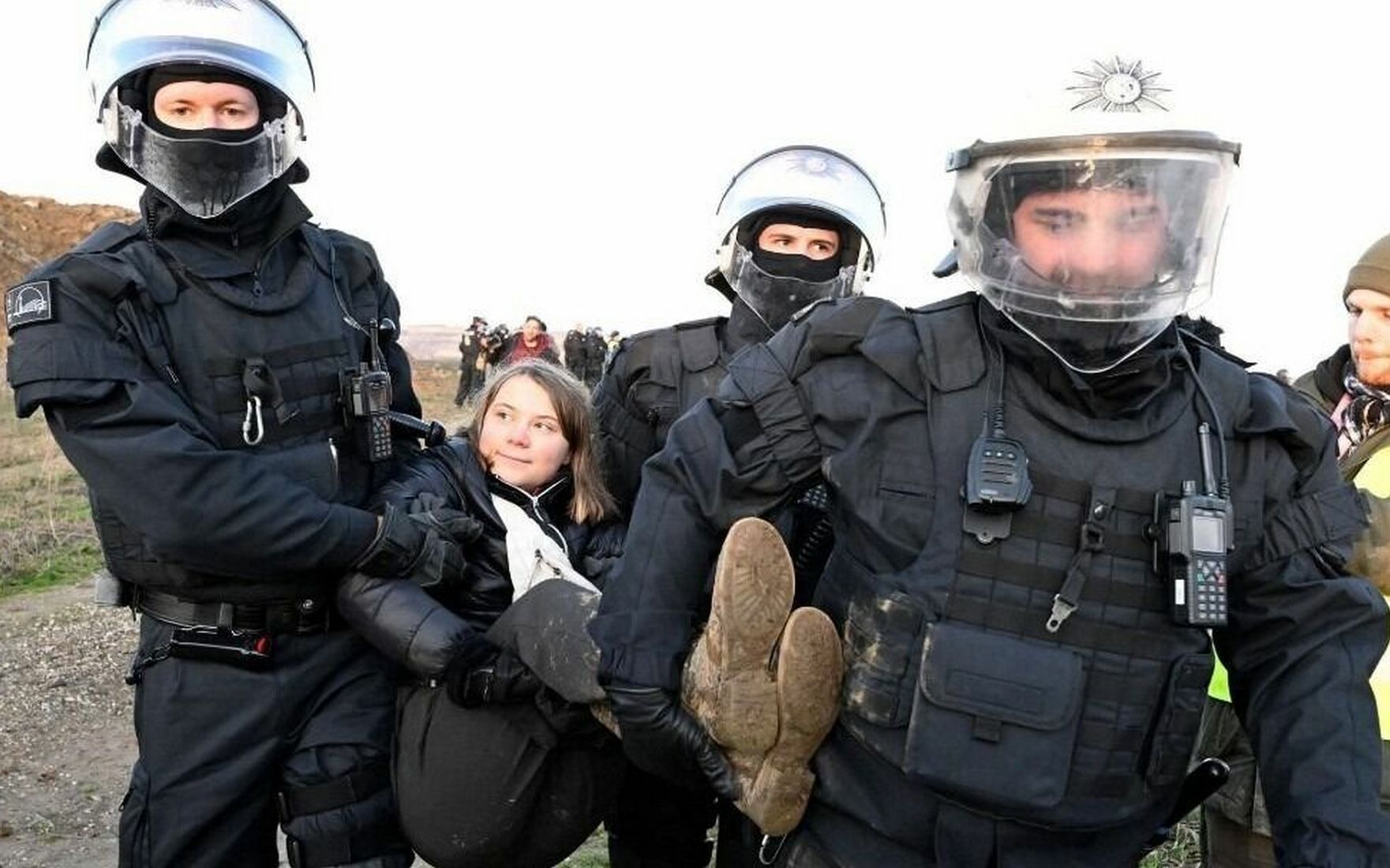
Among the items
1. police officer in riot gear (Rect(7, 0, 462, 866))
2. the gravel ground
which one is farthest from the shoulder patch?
the gravel ground

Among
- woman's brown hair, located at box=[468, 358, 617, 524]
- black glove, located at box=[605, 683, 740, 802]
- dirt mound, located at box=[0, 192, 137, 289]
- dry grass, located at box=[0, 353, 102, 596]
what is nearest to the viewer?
black glove, located at box=[605, 683, 740, 802]

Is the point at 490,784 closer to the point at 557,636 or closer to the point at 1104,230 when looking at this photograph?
the point at 557,636

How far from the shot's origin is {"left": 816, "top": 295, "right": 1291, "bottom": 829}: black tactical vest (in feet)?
6.06

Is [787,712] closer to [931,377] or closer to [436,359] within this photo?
[931,377]

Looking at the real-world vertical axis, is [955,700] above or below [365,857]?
above

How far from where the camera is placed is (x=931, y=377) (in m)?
1.98

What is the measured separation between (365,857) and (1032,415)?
1.72 metres

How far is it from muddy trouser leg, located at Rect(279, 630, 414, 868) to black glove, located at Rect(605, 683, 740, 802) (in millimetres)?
748

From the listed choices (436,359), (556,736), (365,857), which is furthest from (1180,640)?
(436,359)

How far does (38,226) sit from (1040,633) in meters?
48.6

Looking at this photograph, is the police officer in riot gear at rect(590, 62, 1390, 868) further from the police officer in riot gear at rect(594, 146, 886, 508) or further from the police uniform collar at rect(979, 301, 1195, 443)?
the police officer in riot gear at rect(594, 146, 886, 508)

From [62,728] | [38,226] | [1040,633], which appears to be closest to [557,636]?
[1040,633]

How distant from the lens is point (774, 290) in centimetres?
335

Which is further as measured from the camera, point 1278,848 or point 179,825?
point 179,825
